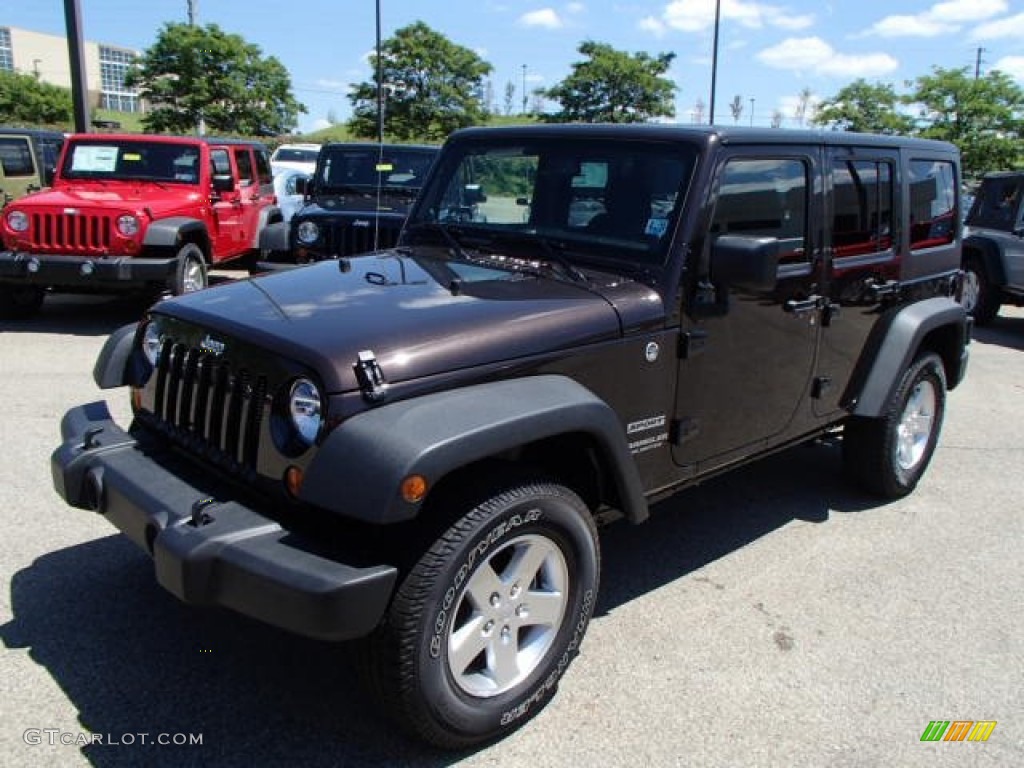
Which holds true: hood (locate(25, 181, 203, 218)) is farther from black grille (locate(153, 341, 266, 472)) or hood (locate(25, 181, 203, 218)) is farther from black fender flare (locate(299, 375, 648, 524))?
black fender flare (locate(299, 375, 648, 524))

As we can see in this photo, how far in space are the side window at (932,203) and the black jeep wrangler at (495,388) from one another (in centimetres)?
29

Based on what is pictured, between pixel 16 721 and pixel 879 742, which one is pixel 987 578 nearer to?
pixel 879 742

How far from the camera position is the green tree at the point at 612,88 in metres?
34.3

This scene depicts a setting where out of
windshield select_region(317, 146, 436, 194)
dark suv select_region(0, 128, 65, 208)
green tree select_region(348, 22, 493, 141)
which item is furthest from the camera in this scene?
green tree select_region(348, 22, 493, 141)

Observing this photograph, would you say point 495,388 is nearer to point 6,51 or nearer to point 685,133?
point 685,133

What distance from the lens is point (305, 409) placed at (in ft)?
8.18

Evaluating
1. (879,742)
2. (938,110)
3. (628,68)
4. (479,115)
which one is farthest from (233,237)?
(479,115)

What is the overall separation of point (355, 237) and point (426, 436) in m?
6.65

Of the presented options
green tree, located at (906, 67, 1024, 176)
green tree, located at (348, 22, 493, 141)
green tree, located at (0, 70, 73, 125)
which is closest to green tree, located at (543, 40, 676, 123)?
green tree, located at (348, 22, 493, 141)

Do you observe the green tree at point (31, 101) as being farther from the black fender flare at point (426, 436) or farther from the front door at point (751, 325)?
the black fender flare at point (426, 436)

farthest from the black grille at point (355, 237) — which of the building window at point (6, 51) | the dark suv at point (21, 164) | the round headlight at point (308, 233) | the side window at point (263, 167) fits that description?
the building window at point (6, 51)

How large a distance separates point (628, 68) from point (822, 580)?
1305 inches

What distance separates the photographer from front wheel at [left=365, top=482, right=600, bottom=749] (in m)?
2.39

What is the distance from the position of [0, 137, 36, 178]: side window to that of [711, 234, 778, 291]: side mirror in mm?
12081
